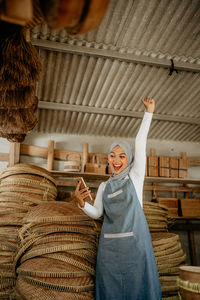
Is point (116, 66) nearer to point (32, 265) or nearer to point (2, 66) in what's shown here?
point (2, 66)

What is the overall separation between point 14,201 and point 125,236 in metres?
1.38

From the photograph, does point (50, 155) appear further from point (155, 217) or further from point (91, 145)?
point (155, 217)

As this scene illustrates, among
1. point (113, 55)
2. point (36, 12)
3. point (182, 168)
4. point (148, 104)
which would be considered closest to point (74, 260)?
point (148, 104)

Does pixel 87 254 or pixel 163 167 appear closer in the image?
pixel 87 254

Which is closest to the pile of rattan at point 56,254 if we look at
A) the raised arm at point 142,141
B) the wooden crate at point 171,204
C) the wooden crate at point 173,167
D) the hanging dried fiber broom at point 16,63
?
the raised arm at point 142,141

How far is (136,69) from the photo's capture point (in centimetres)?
348

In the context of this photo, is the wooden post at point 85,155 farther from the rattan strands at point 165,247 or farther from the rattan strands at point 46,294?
the rattan strands at point 46,294

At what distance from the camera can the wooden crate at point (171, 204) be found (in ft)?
15.4

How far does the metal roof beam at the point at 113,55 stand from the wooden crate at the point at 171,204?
7.75 feet

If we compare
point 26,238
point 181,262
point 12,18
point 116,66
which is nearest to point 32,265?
point 26,238

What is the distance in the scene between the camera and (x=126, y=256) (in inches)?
79.3

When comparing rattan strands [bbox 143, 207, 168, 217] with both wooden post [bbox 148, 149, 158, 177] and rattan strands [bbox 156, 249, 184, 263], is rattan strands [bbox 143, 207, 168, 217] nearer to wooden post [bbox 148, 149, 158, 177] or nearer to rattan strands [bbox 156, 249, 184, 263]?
rattan strands [bbox 156, 249, 184, 263]

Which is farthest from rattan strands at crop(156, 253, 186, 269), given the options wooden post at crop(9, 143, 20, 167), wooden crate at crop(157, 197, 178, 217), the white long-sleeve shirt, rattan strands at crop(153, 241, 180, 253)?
wooden post at crop(9, 143, 20, 167)

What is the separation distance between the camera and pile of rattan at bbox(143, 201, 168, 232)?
10.6 ft
